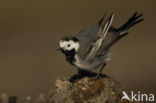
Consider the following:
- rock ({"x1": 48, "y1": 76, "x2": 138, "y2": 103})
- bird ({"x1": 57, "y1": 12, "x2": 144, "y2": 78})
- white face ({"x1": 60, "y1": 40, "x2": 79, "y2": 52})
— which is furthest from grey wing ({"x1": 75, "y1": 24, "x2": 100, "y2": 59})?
rock ({"x1": 48, "y1": 76, "x2": 138, "y2": 103})

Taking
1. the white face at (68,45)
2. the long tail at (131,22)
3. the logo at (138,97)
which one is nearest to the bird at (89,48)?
the white face at (68,45)

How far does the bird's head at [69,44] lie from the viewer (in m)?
9.58

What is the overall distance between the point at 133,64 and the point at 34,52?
2.48 meters

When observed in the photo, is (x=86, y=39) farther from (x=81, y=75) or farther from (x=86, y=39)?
(x=81, y=75)

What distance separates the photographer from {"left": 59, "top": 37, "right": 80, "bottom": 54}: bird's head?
9.58 m

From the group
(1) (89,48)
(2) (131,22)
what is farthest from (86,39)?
(2) (131,22)

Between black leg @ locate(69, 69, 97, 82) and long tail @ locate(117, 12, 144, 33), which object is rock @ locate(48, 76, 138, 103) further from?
long tail @ locate(117, 12, 144, 33)

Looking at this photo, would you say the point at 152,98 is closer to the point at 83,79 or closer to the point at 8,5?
the point at 83,79

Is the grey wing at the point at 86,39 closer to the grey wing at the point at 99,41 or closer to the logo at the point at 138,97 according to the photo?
the grey wing at the point at 99,41

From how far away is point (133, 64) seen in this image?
47.9ft

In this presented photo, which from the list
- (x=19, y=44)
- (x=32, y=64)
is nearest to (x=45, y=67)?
(x=32, y=64)

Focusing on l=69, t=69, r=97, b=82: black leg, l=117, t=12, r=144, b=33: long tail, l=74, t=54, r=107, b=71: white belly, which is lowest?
l=69, t=69, r=97, b=82: black leg

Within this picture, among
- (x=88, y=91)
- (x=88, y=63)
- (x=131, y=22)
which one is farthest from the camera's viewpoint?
(x=131, y=22)

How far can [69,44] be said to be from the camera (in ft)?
31.5
